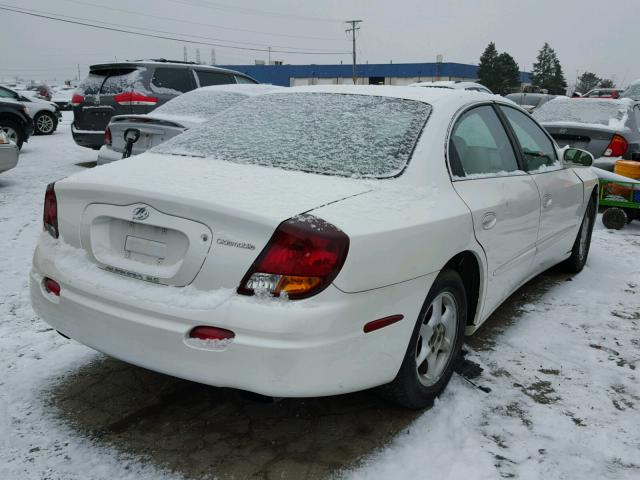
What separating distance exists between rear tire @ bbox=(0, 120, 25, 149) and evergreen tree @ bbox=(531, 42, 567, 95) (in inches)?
3147

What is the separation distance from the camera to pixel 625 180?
6.83 m

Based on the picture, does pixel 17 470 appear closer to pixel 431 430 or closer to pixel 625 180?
pixel 431 430

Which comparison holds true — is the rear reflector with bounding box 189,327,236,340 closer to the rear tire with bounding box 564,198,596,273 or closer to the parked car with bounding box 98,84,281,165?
the rear tire with bounding box 564,198,596,273

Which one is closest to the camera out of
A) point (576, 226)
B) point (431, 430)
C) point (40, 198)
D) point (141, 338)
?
point (141, 338)

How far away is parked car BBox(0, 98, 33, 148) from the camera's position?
11.9 m

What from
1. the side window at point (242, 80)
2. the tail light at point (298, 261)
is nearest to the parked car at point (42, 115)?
the side window at point (242, 80)

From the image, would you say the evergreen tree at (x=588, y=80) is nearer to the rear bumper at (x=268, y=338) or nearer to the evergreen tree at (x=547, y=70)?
the evergreen tree at (x=547, y=70)

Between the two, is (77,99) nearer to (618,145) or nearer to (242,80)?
(242,80)

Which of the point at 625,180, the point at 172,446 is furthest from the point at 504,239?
the point at 625,180

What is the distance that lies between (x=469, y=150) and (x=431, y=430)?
4.92 feet

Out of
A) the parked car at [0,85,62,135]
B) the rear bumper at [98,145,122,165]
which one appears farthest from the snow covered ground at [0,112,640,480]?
the parked car at [0,85,62,135]

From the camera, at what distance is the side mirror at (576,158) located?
4422 mm

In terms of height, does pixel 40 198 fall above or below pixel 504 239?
below

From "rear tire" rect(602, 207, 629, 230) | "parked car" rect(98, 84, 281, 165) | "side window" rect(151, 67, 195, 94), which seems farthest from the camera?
"side window" rect(151, 67, 195, 94)
